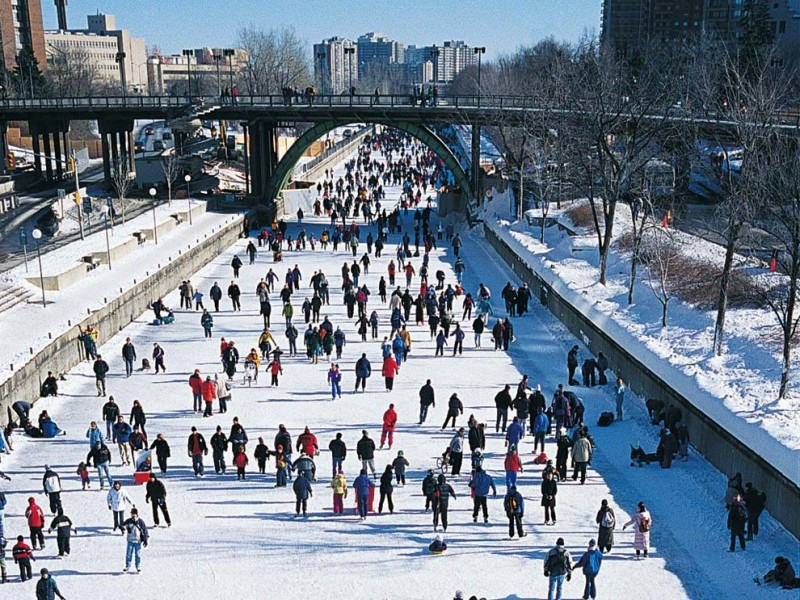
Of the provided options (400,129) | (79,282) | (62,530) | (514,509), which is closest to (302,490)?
(514,509)

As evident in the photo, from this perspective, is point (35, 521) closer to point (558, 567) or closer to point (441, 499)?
point (441, 499)

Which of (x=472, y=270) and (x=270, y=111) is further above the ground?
(x=270, y=111)

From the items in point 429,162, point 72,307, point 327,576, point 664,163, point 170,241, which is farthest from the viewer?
point 429,162

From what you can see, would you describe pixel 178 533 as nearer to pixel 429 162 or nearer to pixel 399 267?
pixel 399 267

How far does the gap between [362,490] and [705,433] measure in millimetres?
6300

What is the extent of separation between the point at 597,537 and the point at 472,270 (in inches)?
809

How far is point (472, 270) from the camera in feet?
108

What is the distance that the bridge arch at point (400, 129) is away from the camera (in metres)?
43.3

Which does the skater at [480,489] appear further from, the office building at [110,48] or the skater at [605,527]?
the office building at [110,48]

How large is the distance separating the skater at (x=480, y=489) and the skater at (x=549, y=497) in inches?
31.4

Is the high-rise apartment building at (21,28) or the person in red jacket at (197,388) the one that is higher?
the high-rise apartment building at (21,28)

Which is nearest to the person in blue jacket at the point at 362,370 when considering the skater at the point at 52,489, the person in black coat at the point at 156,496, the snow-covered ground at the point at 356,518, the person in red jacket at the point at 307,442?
the snow-covered ground at the point at 356,518

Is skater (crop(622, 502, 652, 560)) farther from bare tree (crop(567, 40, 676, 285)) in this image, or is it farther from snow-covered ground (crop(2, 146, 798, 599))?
bare tree (crop(567, 40, 676, 285))

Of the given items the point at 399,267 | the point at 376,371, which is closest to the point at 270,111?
the point at 399,267
